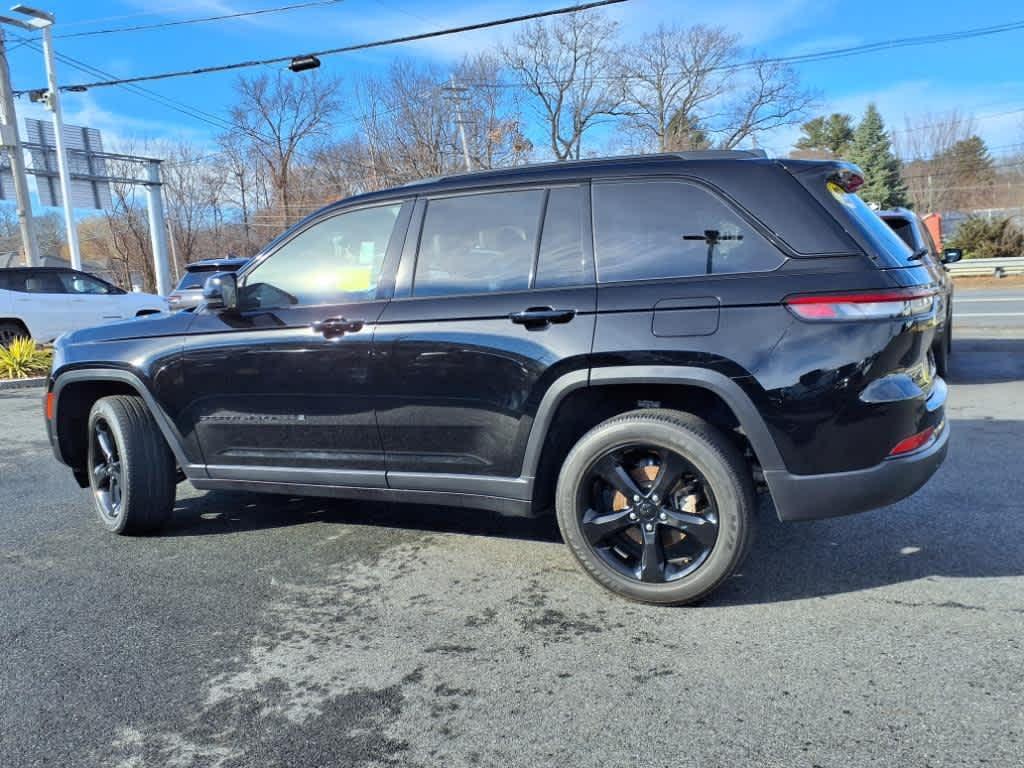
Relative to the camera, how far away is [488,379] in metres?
3.26

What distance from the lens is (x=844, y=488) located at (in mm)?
2893

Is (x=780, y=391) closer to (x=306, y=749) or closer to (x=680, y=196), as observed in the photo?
(x=680, y=196)

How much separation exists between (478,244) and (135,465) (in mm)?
2330

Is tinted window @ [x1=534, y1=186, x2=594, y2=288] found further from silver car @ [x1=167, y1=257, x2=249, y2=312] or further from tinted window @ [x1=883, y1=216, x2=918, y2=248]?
silver car @ [x1=167, y1=257, x2=249, y2=312]

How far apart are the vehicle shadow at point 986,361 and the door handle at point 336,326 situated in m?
7.38

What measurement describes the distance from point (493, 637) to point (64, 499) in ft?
12.5

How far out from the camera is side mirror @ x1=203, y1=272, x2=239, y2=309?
3684 millimetres

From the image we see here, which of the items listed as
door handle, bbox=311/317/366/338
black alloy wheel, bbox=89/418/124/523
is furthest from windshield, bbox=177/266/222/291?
door handle, bbox=311/317/366/338

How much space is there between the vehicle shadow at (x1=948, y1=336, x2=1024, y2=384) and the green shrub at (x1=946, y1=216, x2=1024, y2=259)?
20.4 meters

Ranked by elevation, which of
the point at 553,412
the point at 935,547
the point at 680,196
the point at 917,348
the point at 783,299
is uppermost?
the point at 680,196

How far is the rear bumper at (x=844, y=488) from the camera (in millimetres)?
2889

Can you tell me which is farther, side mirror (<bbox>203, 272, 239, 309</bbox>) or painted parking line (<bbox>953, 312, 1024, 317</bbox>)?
painted parking line (<bbox>953, 312, 1024, 317</bbox>)

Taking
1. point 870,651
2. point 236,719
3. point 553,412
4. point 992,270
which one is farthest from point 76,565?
point 992,270

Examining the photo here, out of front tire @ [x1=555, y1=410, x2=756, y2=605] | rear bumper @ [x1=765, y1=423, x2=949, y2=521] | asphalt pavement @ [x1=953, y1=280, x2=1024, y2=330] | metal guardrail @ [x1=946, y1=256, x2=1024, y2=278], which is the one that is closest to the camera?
rear bumper @ [x1=765, y1=423, x2=949, y2=521]
